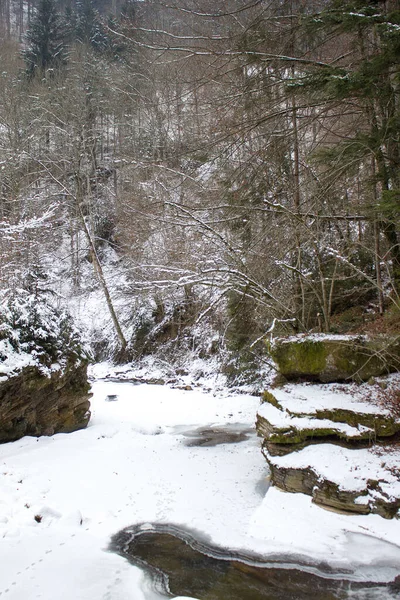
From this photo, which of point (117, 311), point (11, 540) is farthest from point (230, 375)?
point (11, 540)

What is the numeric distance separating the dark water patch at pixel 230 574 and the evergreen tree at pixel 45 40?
3311 cm

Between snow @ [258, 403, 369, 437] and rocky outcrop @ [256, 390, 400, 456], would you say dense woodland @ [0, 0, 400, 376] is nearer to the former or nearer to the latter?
rocky outcrop @ [256, 390, 400, 456]

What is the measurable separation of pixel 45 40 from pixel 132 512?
35676 millimetres

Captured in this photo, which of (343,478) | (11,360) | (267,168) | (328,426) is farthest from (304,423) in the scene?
(11,360)

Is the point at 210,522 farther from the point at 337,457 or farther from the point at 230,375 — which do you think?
the point at 230,375

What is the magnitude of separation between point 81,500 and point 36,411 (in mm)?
3027

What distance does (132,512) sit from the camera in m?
5.41

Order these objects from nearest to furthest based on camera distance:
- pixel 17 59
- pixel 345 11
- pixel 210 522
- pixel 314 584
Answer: pixel 314 584 → pixel 345 11 → pixel 210 522 → pixel 17 59

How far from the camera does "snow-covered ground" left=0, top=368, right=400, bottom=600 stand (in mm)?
4012

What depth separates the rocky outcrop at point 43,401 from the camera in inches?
291

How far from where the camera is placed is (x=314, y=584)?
3.90m

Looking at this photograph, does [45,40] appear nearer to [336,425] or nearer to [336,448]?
[336,425]

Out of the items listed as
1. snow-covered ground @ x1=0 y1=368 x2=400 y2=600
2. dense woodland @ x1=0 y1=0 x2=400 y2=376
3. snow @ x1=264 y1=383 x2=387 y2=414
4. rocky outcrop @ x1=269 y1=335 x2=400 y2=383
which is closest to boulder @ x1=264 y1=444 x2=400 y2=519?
snow-covered ground @ x1=0 y1=368 x2=400 y2=600

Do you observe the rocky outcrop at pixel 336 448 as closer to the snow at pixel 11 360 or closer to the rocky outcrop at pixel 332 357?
the rocky outcrop at pixel 332 357
